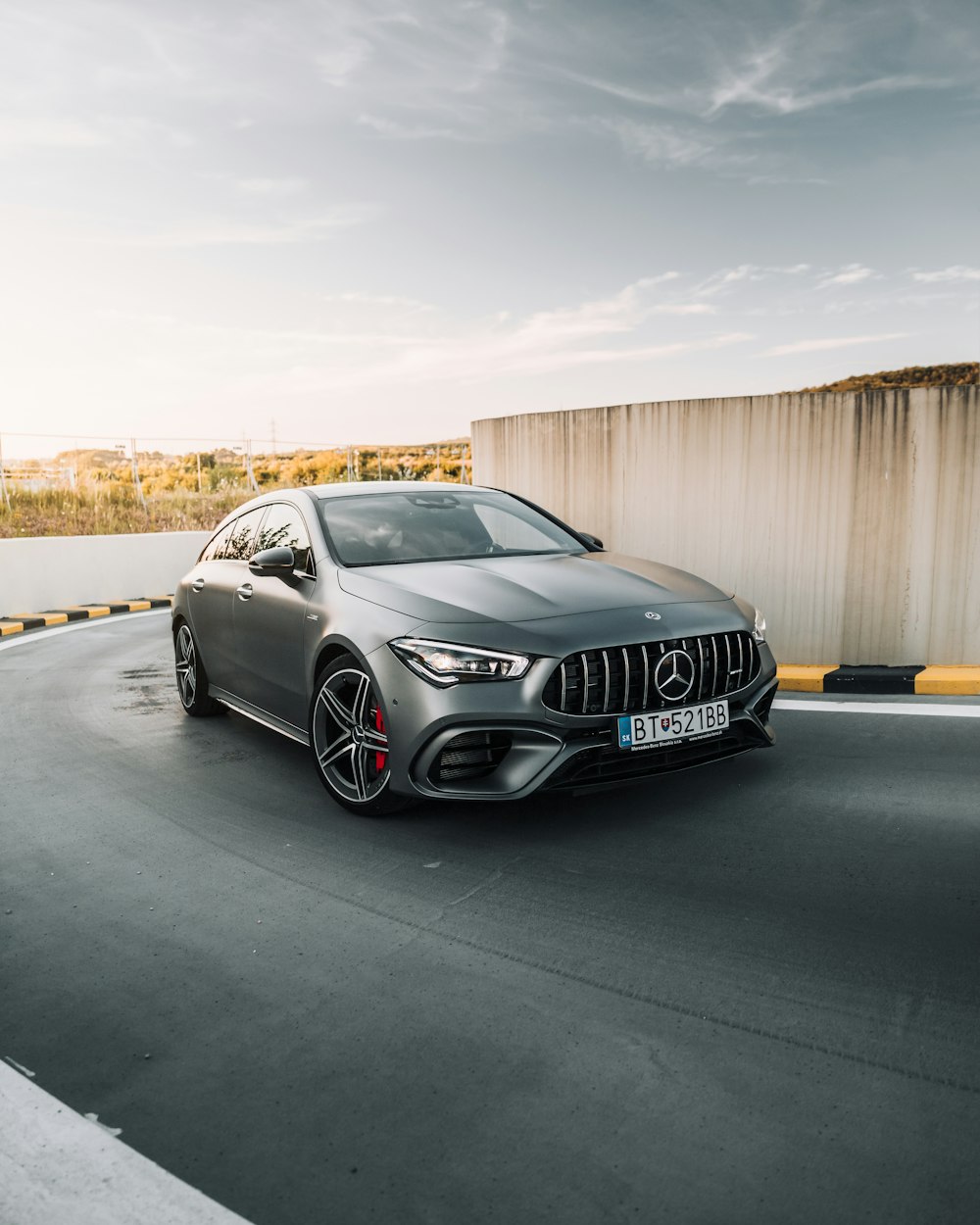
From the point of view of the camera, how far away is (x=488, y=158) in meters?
18.0

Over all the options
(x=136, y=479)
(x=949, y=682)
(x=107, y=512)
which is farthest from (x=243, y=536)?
(x=136, y=479)

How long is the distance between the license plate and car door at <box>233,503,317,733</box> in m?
1.72

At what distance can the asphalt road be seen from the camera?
2039 millimetres

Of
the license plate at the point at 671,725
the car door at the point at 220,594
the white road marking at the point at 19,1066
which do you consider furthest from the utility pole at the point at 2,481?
the white road marking at the point at 19,1066

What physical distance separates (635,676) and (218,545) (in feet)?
11.6

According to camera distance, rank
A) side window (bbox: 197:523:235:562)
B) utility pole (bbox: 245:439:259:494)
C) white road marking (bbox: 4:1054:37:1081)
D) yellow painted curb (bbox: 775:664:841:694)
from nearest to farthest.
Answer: white road marking (bbox: 4:1054:37:1081), side window (bbox: 197:523:235:562), yellow painted curb (bbox: 775:664:841:694), utility pole (bbox: 245:439:259:494)

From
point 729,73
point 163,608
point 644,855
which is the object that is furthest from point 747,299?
point 644,855

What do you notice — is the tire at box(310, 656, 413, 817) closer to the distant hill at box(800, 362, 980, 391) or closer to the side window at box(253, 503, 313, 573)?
the side window at box(253, 503, 313, 573)

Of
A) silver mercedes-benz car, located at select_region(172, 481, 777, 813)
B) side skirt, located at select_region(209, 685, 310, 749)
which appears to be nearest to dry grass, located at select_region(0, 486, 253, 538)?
side skirt, located at select_region(209, 685, 310, 749)

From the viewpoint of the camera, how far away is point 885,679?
Answer: 7.06 metres

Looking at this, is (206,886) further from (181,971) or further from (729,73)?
(729,73)

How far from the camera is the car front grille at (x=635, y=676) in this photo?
12.8 feet

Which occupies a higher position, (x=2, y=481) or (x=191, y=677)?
(x=2, y=481)

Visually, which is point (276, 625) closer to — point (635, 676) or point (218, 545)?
point (218, 545)
